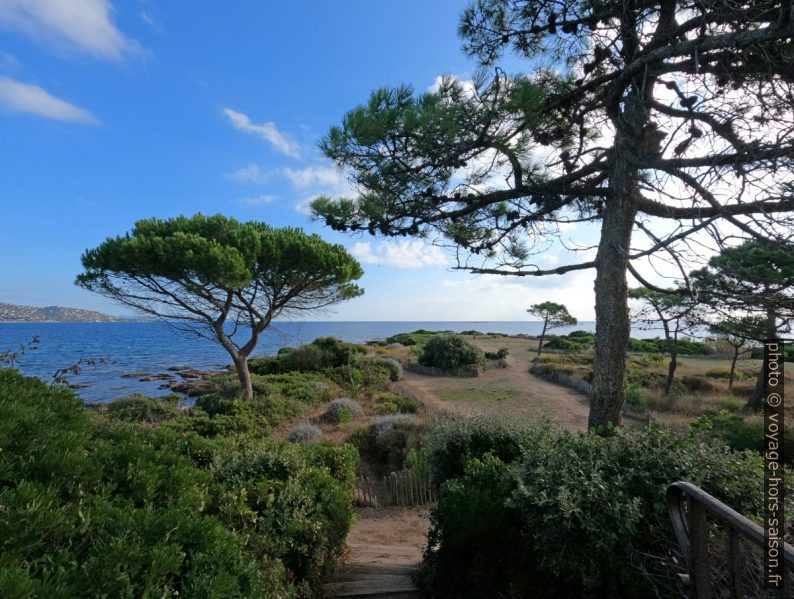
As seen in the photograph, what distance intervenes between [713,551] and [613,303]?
276cm

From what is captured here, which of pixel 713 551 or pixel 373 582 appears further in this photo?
pixel 373 582

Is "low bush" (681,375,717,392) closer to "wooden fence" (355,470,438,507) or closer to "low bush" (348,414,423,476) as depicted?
"low bush" (348,414,423,476)

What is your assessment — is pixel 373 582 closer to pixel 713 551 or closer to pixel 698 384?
pixel 713 551

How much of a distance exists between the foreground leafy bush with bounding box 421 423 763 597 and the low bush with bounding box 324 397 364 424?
9251 mm

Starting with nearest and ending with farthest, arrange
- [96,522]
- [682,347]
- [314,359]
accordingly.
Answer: [96,522] → [314,359] → [682,347]

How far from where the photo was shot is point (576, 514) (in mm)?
2512

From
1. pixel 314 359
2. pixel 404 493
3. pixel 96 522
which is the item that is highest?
pixel 96 522

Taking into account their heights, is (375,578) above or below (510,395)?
above

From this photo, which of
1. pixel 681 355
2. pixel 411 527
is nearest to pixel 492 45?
pixel 411 527

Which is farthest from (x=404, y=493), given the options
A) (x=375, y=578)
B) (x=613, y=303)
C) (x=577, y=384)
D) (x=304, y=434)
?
(x=577, y=384)

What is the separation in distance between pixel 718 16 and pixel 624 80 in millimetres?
900

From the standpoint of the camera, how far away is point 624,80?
389cm

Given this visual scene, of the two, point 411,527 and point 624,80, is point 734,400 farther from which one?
point 624,80

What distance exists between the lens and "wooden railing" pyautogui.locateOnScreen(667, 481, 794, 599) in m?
1.56
